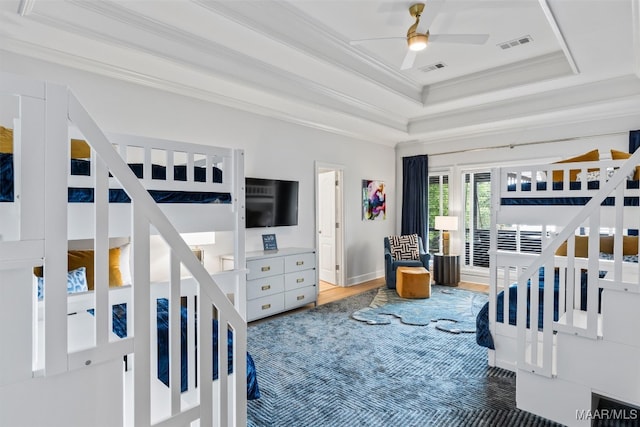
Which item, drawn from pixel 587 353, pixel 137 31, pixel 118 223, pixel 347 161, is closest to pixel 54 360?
pixel 118 223

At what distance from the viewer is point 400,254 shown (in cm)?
556

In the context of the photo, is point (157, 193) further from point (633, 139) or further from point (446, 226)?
point (633, 139)

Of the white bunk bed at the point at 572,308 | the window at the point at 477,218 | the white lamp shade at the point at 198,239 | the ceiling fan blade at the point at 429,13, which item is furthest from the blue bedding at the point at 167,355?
the window at the point at 477,218

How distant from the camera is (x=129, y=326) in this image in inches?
40.9

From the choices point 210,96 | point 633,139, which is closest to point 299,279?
point 210,96

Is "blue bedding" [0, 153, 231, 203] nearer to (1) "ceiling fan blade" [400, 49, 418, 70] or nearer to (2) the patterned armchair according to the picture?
(1) "ceiling fan blade" [400, 49, 418, 70]

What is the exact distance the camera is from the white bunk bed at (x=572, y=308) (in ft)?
6.29

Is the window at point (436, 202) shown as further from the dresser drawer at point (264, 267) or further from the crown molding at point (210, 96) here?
the dresser drawer at point (264, 267)

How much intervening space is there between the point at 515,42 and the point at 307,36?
2110 mm

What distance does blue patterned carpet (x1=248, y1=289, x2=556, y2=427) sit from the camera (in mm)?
2143

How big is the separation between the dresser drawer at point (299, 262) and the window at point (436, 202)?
2.61 meters

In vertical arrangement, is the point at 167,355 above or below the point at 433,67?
below

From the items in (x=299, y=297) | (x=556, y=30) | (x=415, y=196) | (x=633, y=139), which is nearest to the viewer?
(x=556, y=30)

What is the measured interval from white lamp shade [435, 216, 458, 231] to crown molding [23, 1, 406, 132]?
6.86ft
